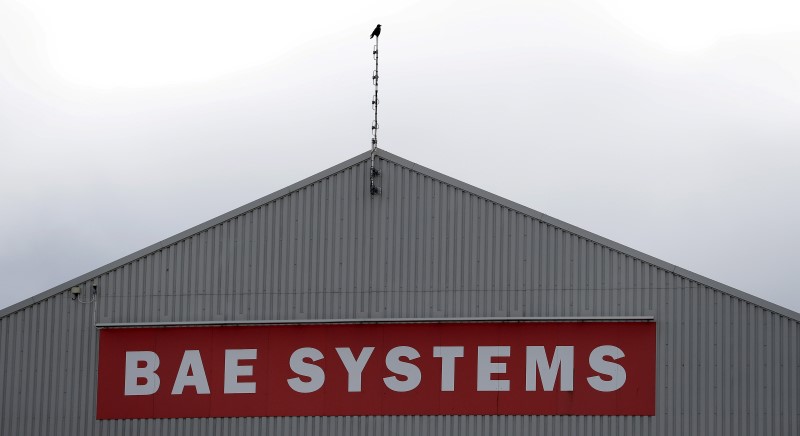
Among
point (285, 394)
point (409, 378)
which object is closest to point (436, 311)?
point (409, 378)

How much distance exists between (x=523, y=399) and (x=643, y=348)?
349cm

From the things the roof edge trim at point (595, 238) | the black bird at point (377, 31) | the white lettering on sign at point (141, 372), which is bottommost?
the white lettering on sign at point (141, 372)

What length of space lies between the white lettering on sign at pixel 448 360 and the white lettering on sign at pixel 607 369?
358 cm

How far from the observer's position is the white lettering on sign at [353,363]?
4075cm

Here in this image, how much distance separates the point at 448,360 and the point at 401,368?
4.24ft

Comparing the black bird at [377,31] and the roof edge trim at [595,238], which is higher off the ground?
the black bird at [377,31]

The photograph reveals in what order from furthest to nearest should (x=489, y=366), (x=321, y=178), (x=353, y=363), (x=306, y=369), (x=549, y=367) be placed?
(x=321, y=178)
(x=306, y=369)
(x=353, y=363)
(x=489, y=366)
(x=549, y=367)

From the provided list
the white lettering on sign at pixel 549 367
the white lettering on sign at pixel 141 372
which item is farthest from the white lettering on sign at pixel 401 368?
the white lettering on sign at pixel 141 372

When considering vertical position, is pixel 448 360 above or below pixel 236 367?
above

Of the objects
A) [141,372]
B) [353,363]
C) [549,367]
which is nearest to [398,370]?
[353,363]

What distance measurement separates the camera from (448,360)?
40750 mm

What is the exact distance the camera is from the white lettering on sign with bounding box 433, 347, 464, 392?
40656 mm

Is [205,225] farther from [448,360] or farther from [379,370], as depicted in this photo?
[448,360]

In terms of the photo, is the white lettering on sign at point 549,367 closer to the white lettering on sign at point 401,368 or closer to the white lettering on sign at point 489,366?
the white lettering on sign at point 489,366
